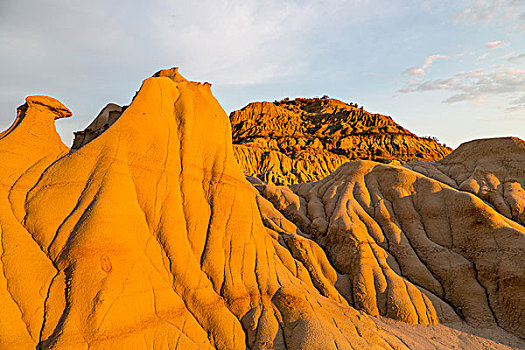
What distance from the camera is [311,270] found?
1922 cm

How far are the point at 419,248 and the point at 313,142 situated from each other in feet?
176

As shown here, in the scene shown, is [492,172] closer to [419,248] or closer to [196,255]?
[419,248]

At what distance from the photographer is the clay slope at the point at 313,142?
203 feet

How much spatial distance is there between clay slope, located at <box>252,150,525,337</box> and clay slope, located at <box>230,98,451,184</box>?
31676mm

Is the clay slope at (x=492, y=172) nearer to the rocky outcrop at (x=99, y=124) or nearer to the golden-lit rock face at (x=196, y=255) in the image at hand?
the golden-lit rock face at (x=196, y=255)

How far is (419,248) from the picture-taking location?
2086 cm

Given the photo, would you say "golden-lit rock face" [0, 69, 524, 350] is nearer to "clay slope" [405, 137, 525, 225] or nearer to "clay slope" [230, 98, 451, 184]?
"clay slope" [405, 137, 525, 225]

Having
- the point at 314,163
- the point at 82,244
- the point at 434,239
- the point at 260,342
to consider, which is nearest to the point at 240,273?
the point at 260,342

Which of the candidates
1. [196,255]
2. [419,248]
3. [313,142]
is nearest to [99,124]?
[196,255]

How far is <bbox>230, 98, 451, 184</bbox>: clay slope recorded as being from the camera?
6181cm

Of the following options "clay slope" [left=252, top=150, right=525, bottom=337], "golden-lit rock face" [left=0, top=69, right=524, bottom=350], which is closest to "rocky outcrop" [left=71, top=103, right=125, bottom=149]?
"golden-lit rock face" [left=0, top=69, right=524, bottom=350]

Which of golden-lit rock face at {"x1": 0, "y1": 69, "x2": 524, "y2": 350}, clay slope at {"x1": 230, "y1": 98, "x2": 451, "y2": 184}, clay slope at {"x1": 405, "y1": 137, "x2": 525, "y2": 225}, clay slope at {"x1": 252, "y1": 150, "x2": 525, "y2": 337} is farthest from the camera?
clay slope at {"x1": 230, "y1": 98, "x2": 451, "y2": 184}

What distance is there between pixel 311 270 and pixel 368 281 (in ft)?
11.6

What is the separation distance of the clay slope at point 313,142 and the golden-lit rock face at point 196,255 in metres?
37.0
